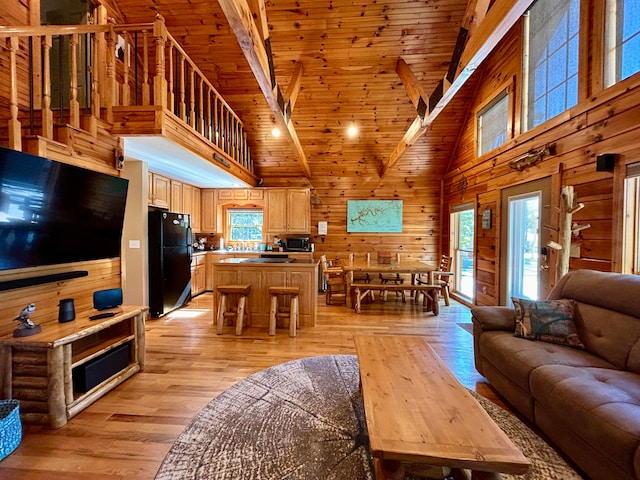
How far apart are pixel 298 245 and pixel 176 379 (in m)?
3.91

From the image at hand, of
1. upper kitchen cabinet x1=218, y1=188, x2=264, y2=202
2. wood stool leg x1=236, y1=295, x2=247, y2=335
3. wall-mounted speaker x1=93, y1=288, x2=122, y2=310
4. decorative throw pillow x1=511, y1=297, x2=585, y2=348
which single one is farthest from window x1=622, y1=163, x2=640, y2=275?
upper kitchen cabinet x1=218, y1=188, x2=264, y2=202

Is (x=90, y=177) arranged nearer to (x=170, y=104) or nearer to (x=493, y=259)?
(x=170, y=104)

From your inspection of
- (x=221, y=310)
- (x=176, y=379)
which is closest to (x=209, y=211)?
(x=221, y=310)

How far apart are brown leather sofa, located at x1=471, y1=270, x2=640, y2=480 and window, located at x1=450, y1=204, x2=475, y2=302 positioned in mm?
3120

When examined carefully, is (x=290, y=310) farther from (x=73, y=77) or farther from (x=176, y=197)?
(x=73, y=77)

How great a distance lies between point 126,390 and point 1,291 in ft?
3.87

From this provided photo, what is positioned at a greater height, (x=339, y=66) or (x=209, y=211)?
(x=339, y=66)

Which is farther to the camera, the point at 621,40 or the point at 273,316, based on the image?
the point at 273,316

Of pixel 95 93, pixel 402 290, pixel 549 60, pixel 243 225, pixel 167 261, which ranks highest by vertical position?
pixel 549 60

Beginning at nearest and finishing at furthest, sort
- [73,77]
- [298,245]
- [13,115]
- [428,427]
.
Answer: [428,427], [13,115], [73,77], [298,245]

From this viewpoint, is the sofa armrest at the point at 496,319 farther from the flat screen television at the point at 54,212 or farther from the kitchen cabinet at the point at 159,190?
the kitchen cabinet at the point at 159,190

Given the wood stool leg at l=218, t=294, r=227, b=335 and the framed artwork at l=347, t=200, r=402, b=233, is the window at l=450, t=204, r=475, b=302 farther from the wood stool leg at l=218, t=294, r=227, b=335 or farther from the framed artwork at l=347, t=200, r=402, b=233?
the wood stool leg at l=218, t=294, r=227, b=335

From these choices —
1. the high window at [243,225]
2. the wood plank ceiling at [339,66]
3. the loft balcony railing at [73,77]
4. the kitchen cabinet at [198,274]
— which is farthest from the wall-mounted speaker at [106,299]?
the high window at [243,225]

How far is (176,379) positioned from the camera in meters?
2.45
